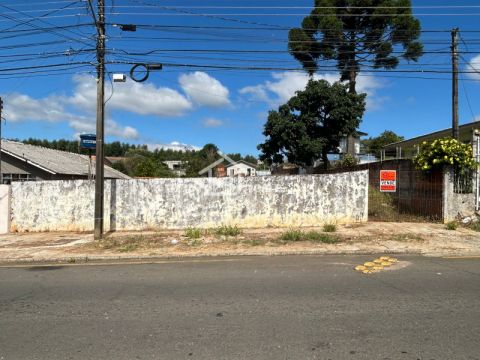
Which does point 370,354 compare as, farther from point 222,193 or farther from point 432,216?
point 432,216

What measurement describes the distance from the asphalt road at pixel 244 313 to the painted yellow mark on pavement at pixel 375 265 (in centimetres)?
30

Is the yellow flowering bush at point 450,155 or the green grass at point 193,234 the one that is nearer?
the green grass at point 193,234

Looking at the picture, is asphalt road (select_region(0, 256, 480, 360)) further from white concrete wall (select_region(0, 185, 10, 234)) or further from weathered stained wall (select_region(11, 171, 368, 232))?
white concrete wall (select_region(0, 185, 10, 234))

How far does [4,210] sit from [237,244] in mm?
8665

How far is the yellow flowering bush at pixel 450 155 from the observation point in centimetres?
1360

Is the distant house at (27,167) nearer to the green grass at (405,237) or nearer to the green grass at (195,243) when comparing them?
the green grass at (195,243)

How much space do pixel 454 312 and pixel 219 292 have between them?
10.4ft

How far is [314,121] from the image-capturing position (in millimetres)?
29859

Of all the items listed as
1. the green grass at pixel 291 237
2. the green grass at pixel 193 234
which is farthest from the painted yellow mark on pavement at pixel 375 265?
the green grass at pixel 193 234

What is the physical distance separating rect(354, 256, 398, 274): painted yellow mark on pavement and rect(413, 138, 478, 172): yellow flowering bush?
615cm

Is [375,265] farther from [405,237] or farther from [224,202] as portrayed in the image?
[224,202]

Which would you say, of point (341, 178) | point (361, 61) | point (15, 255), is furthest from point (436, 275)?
point (361, 61)

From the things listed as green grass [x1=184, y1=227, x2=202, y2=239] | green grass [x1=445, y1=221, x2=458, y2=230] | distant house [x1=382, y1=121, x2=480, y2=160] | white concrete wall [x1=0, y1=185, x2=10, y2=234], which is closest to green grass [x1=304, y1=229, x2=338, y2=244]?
green grass [x1=184, y1=227, x2=202, y2=239]

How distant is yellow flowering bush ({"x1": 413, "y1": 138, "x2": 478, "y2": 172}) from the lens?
13602 mm
